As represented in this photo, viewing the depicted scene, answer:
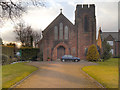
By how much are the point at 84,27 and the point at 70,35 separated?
420 centimetres

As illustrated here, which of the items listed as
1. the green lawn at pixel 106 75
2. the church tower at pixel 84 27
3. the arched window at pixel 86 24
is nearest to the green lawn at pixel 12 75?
the green lawn at pixel 106 75

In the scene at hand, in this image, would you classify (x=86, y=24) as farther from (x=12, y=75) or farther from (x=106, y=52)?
(x=12, y=75)

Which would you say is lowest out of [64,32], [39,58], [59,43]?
[39,58]

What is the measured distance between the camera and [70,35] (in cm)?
3975

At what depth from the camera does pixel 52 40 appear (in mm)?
39844

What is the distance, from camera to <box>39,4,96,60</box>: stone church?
129ft

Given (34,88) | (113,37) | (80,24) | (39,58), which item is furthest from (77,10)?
(34,88)

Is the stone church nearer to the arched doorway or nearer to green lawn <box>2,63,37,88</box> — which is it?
the arched doorway

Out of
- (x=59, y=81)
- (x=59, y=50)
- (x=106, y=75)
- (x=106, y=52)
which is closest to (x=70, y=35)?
(x=59, y=50)

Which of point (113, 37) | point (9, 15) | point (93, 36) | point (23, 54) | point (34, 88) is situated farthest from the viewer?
point (113, 37)

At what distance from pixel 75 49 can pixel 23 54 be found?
516 inches

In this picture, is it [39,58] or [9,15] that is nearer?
[9,15]

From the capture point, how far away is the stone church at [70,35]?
1548 inches

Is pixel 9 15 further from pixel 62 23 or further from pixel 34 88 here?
pixel 62 23
